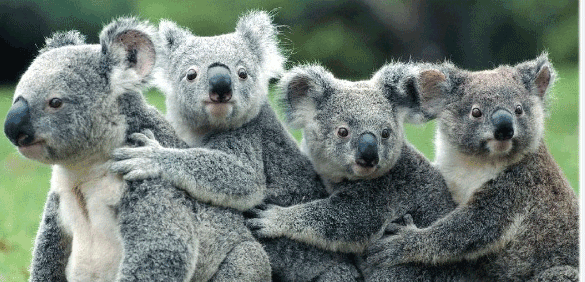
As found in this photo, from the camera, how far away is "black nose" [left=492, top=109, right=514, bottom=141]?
202 inches

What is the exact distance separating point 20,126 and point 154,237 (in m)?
0.82

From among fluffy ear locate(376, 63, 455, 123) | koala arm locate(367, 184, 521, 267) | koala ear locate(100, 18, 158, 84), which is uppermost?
fluffy ear locate(376, 63, 455, 123)

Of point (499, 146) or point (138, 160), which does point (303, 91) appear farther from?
point (138, 160)

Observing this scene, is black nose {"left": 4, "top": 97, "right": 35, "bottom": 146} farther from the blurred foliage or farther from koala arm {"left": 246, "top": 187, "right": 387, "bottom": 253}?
the blurred foliage

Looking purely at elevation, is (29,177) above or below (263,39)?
above

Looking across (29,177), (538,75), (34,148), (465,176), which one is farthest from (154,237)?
(29,177)

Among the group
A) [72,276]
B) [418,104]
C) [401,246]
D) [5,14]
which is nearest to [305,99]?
[418,104]

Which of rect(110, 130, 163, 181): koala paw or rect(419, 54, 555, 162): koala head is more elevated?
rect(419, 54, 555, 162): koala head

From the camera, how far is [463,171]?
5473 millimetres

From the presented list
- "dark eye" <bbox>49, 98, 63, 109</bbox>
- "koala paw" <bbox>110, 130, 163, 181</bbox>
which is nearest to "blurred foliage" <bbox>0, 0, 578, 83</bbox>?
"koala paw" <bbox>110, 130, 163, 181</bbox>

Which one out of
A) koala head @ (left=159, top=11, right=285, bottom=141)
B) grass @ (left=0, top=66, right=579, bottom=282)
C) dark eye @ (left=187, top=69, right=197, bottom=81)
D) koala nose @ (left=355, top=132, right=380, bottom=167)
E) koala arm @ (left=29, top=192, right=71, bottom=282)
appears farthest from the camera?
grass @ (left=0, top=66, right=579, bottom=282)

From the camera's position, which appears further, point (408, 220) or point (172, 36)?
point (172, 36)

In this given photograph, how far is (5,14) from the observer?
21.2 meters

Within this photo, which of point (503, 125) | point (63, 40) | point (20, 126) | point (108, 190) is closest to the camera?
point (20, 126)
